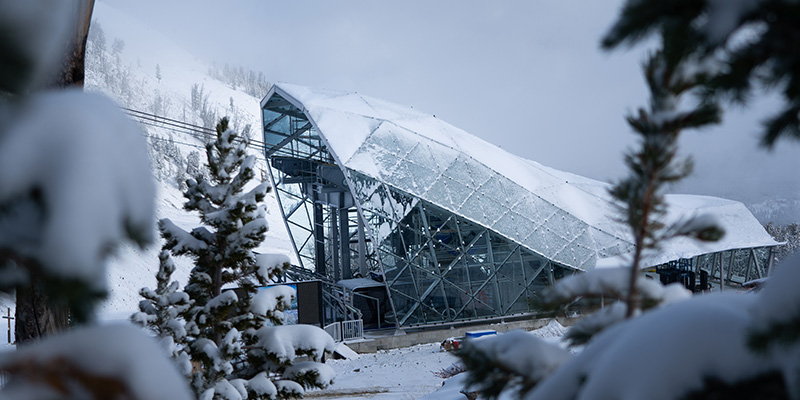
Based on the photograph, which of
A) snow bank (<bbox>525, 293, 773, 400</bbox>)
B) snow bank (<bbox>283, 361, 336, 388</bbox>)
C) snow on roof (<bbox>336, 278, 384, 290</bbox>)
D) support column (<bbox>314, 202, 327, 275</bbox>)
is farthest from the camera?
support column (<bbox>314, 202, 327, 275</bbox>)

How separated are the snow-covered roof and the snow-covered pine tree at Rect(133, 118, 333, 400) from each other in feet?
43.1

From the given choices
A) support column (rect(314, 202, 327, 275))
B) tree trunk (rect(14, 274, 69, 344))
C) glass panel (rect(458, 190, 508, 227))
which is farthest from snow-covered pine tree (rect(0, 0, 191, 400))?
support column (rect(314, 202, 327, 275))

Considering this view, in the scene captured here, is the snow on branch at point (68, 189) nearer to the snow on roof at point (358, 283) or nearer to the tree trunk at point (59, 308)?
the tree trunk at point (59, 308)

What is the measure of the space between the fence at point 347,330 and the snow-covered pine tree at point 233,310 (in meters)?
A: 14.7

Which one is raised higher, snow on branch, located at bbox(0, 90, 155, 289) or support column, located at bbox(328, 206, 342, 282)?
support column, located at bbox(328, 206, 342, 282)

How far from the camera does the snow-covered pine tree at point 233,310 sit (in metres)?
9.33

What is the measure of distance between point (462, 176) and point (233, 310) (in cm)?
1638

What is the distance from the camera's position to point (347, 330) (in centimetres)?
2550

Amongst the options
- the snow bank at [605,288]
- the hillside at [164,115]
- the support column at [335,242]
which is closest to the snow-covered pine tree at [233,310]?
the snow bank at [605,288]

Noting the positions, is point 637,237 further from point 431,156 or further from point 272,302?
point 431,156

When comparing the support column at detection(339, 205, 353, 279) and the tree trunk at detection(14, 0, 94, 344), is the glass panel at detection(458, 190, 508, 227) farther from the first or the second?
the tree trunk at detection(14, 0, 94, 344)

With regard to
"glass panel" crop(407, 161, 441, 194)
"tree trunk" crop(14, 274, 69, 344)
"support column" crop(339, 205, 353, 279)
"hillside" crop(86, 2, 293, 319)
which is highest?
"hillside" crop(86, 2, 293, 319)

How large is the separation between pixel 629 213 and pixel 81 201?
1.89 metres

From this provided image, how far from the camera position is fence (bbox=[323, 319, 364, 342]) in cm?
2480
